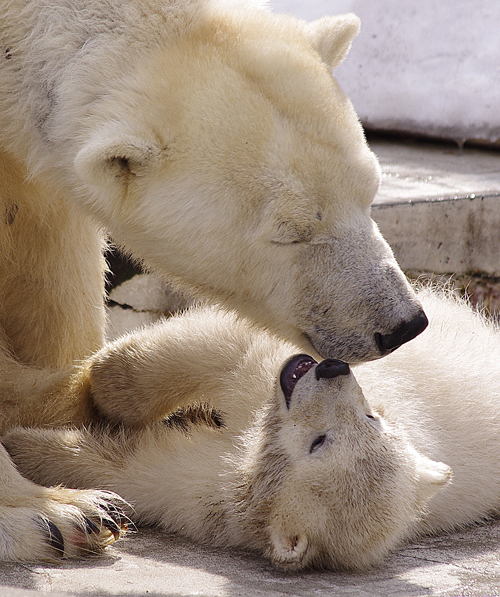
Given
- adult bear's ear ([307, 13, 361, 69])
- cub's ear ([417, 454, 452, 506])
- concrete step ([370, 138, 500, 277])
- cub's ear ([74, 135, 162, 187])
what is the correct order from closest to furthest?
cub's ear ([74, 135, 162, 187])
cub's ear ([417, 454, 452, 506])
adult bear's ear ([307, 13, 361, 69])
concrete step ([370, 138, 500, 277])

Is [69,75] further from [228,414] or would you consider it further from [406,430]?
[406,430]

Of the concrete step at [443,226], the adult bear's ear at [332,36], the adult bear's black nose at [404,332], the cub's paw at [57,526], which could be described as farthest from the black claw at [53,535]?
the concrete step at [443,226]

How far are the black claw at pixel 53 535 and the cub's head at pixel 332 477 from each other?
22.0 inches

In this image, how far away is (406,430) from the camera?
287 cm

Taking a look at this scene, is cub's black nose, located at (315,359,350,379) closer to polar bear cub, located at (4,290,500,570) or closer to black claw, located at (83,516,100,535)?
polar bear cub, located at (4,290,500,570)

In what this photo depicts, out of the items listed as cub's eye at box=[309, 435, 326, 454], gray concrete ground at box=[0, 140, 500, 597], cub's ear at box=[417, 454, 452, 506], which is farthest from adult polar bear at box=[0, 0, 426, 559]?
cub's ear at box=[417, 454, 452, 506]

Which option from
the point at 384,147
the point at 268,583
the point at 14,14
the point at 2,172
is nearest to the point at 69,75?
the point at 14,14

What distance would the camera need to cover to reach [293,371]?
8.70ft

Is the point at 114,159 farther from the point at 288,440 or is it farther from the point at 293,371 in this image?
the point at 288,440

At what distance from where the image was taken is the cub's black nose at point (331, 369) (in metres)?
2.50

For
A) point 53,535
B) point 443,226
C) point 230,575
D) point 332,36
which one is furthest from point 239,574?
point 443,226

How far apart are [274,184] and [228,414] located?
3.43 ft

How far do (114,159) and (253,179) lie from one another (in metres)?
0.37

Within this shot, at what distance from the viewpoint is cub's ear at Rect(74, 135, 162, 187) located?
228 cm
